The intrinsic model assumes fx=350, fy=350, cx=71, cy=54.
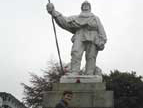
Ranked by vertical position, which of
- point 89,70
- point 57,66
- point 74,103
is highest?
point 57,66

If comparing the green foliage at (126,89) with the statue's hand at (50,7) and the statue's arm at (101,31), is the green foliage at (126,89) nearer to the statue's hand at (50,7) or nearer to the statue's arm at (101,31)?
the statue's arm at (101,31)

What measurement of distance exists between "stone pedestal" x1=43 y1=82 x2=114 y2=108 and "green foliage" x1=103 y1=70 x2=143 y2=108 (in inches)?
948

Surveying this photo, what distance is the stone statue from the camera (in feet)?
Result: 39.7

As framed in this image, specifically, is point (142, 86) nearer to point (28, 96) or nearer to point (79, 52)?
point (28, 96)

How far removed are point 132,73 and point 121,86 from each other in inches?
153

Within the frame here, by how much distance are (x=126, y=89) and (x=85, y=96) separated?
26653 millimetres

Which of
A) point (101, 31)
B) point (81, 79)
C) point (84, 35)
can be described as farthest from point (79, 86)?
point (101, 31)

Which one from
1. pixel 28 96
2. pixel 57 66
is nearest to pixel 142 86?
pixel 57 66

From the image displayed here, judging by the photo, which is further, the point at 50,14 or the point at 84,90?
the point at 50,14

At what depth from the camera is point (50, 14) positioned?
486 inches

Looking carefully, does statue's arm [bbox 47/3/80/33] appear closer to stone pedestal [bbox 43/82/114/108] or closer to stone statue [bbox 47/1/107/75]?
stone statue [bbox 47/1/107/75]

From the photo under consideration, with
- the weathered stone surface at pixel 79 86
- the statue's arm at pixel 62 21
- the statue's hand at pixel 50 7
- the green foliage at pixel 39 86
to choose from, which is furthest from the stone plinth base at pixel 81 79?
the green foliage at pixel 39 86

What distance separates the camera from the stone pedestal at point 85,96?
11.0 m

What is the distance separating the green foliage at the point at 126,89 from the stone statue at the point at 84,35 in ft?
76.8
